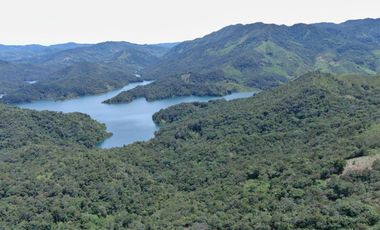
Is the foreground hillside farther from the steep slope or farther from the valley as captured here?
the steep slope

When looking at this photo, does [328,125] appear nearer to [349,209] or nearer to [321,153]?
[321,153]

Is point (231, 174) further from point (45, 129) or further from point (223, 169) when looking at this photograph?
point (45, 129)

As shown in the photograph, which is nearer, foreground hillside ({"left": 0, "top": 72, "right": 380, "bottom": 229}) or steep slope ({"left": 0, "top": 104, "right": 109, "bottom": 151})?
foreground hillside ({"left": 0, "top": 72, "right": 380, "bottom": 229})

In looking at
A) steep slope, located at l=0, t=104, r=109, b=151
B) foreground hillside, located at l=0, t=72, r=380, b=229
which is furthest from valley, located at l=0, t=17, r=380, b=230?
steep slope, located at l=0, t=104, r=109, b=151

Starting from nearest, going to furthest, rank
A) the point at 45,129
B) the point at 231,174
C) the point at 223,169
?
the point at 231,174 < the point at 223,169 < the point at 45,129

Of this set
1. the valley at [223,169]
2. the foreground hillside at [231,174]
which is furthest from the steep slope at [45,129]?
the foreground hillside at [231,174]

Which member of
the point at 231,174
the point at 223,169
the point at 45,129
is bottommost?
the point at 223,169

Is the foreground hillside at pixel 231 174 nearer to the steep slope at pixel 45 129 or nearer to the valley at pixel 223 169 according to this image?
the valley at pixel 223 169

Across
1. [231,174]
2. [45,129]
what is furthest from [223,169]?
[45,129]

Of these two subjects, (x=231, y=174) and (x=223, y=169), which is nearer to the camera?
(x=231, y=174)
